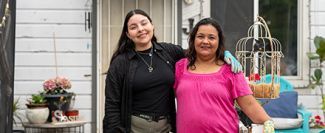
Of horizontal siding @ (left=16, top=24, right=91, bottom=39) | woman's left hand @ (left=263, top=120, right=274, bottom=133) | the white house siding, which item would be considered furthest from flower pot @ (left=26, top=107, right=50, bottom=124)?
woman's left hand @ (left=263, top=120, right=274, bottom=133)

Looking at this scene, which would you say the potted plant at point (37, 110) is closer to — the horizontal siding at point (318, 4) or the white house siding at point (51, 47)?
the white house siding at point (51, 47)

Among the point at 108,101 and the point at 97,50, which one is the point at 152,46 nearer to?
the point at 108,101

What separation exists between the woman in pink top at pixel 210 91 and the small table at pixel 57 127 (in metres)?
2.94

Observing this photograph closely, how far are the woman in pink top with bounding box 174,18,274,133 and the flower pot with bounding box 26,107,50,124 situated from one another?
2.97m

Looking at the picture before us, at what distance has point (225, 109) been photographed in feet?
9.30

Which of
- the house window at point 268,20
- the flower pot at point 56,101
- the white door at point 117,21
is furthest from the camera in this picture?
the house window at point 268,20

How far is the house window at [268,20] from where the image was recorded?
6.31m

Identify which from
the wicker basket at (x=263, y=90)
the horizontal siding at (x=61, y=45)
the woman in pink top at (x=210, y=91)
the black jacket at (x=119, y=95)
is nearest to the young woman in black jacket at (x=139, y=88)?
the black jacket at (x=119, y=95)

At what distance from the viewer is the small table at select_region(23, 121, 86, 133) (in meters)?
5.63

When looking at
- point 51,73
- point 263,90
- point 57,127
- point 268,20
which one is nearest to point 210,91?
point 263,90

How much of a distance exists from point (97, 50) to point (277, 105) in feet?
6.82

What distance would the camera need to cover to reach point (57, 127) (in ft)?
18.6

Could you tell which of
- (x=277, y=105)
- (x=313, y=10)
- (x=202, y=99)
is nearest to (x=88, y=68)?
(x=277, y=105)

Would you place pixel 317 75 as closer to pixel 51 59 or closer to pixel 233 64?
pixel 51 59
